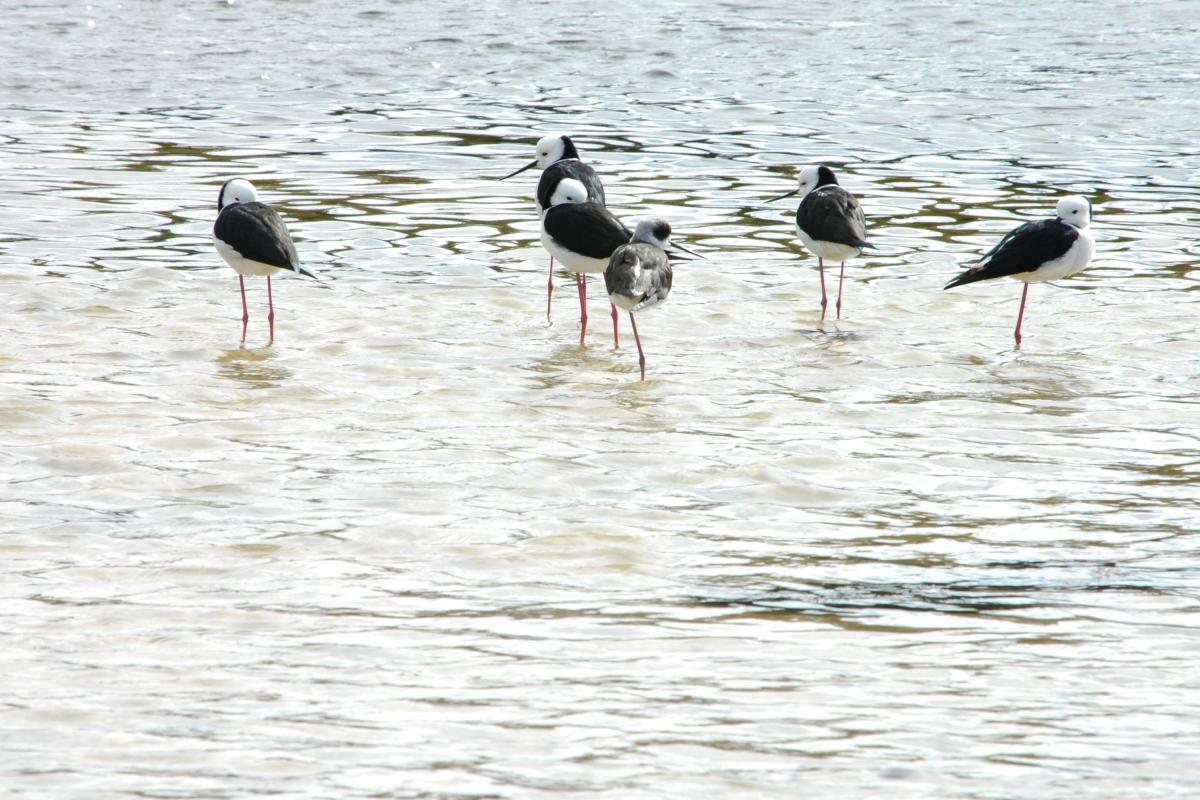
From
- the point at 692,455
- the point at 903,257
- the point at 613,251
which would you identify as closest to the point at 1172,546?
the point at 692,455

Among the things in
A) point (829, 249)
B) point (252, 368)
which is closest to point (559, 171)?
point (829, 249)

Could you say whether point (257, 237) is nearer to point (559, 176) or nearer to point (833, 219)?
point (559, 176)

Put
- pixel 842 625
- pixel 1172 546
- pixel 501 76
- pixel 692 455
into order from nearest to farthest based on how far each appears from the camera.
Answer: pixel 842 625
pixel 1172 546
pixel 692 455
pixel 501 76

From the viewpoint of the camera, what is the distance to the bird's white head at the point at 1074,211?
11.4 meters

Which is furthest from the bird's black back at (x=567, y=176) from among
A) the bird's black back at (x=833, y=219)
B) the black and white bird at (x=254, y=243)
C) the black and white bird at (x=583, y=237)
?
the black and white bird at (x=254, y=243)

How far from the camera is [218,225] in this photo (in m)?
11.1

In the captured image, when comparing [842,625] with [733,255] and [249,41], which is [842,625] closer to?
[733,255]

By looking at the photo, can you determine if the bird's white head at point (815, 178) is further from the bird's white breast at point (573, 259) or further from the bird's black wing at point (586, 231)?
the bird's white breast at point (573, 259)

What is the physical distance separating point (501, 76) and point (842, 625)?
1702 cm

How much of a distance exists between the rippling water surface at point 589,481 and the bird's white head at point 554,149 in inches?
31.0

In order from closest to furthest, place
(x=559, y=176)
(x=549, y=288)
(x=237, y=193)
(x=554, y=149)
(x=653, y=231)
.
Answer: (x=653, y=231) < (x=237, y=193) < (x=549, y=288) < (x=559, y=176) < (x=554, y=149)

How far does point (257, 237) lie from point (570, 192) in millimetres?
2215

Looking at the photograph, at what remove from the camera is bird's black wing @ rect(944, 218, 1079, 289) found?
36.7 ft

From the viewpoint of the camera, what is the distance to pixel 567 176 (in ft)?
41.0
